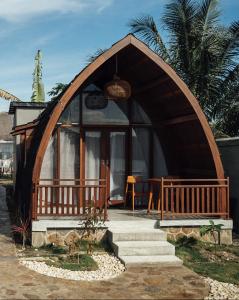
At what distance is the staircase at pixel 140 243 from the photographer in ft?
28.4

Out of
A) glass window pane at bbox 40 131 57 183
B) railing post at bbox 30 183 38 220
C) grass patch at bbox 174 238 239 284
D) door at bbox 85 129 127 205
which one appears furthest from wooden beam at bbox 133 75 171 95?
railing post at bbox 30 183 38 220

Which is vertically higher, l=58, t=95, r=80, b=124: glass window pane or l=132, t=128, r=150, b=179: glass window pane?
l=58, t=95, r=80, b=124: glass window pane

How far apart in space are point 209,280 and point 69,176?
6116 mm

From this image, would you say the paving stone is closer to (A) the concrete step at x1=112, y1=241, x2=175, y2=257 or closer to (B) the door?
(A) the concrete step at x1=112, y1=241, x2=175, y2=257

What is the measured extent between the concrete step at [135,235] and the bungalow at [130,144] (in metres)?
0.66

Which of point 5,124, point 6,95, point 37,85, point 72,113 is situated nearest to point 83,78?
point 72,113

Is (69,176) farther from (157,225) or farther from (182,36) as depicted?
(182,36)

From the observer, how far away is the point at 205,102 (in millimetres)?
18469

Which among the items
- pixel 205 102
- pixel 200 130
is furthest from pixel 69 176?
pixel 205 102

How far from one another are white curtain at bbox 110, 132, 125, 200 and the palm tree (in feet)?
20.6

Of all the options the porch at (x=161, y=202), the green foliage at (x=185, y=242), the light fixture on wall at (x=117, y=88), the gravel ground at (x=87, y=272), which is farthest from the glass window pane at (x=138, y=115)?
the gravel ground at (x=87, y=272)

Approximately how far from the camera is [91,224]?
31.0ft

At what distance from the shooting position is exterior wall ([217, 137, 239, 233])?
1181cm

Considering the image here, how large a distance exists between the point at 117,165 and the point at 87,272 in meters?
5.59
